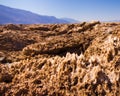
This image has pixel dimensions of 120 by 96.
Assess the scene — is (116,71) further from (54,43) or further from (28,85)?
(54,43)

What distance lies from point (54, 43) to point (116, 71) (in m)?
5.95

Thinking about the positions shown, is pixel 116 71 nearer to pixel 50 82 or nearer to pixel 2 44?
pixel 50 82

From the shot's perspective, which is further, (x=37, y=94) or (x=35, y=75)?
(x=35, y=75)

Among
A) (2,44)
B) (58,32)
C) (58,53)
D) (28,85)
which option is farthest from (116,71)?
(58,32)

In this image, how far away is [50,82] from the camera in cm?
911

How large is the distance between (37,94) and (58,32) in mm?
11877

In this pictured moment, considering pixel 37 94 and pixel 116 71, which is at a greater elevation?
pixel 116 71

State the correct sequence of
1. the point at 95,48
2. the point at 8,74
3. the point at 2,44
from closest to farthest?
Result: 1. the point at 8,74
2. the point at 95,48
3. the point at 2,44

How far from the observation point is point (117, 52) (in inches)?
421

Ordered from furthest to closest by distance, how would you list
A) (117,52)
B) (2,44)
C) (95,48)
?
(2,44) < (95,48) < (117,52)

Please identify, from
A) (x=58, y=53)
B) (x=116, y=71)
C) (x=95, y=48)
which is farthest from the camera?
(x=58, y=53)

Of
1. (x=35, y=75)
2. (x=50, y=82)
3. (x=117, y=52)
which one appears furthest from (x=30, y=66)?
(x=117, y=52)

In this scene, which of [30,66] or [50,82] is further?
[30,66]

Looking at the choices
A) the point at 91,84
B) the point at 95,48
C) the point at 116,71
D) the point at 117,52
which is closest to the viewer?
the point at 91,84
